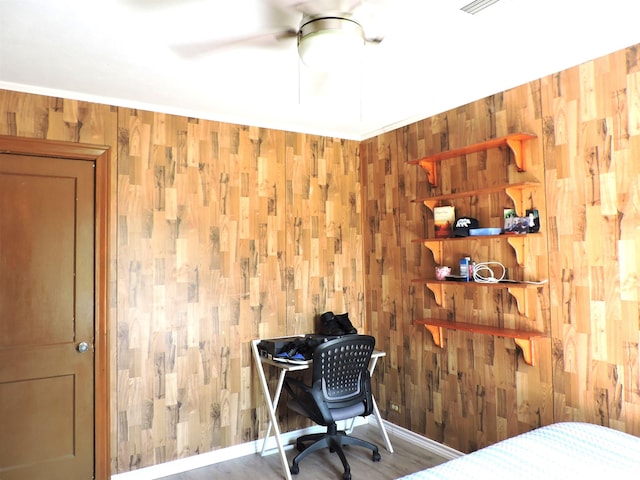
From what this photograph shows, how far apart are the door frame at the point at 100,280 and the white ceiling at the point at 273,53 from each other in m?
0.38

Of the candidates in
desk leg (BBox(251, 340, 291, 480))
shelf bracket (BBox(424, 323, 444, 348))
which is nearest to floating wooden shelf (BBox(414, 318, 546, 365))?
shelf bracket (BBox(424, 323, 444, 348))

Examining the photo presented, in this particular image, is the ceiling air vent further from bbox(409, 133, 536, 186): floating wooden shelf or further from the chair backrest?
the chair backrest

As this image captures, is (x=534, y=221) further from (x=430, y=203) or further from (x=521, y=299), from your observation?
(x=430, y=203)

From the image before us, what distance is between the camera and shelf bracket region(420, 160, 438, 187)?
3525 mm

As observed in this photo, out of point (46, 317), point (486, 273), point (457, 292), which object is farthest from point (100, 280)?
point (486, 273)

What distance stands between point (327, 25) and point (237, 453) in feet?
10.2

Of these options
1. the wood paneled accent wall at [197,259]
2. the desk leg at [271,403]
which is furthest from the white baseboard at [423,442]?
the desk leg at [271,403]

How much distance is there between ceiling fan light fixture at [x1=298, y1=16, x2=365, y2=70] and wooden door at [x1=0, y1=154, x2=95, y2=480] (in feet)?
6.20

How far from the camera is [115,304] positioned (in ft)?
10.4

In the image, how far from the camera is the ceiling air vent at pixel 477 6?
6.65 feet

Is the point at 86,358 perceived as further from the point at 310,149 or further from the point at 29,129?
the point at 310,149

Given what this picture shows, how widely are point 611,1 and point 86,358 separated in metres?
3.64

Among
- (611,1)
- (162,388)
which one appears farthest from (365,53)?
(162,388)

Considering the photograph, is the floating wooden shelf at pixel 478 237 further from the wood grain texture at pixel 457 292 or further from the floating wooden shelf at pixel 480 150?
the floating wooden shelf at pixel 480 150
